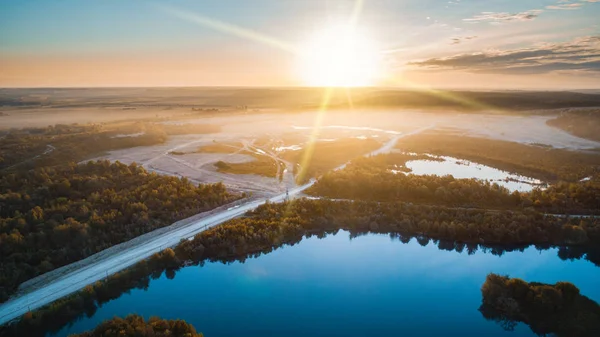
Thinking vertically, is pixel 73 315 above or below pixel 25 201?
below

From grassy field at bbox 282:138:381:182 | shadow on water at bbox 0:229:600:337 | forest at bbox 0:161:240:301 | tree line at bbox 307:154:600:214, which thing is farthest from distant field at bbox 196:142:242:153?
shadow on water at bbox 0:229:600:337

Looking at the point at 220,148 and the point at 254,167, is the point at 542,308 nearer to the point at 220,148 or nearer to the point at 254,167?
the point at 254,167

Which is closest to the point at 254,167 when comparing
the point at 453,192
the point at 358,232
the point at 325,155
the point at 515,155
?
the point at 325,155

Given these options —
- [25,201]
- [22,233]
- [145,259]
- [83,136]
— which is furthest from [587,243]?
[83,136]

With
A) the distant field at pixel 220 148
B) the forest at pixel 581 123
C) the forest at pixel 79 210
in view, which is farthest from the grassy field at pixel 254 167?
the forest at pixel 581 123

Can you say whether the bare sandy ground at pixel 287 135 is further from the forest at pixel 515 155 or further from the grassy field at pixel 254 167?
the forest at pixel 515 155

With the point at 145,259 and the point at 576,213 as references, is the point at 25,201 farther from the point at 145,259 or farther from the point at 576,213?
the point at 576,213
